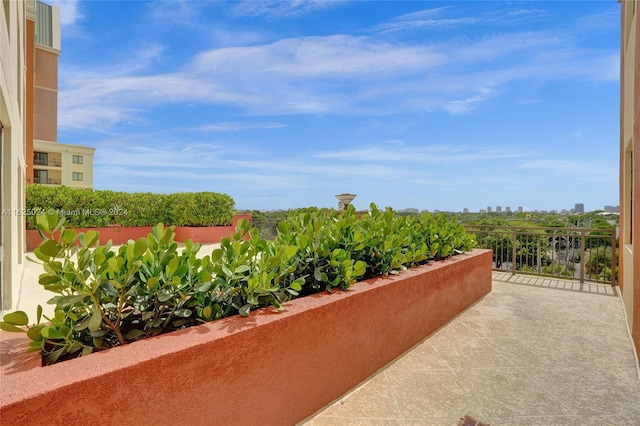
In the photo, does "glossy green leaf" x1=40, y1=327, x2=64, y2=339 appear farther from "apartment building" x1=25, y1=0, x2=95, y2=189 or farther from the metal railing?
"apartment building" x1=25, y1=0, x2=95, y2=189

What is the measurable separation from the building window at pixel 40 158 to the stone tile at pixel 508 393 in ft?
149

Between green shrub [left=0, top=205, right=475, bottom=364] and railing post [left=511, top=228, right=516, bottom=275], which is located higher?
green shrub [left=0, top=205, right=475, bottom=364]

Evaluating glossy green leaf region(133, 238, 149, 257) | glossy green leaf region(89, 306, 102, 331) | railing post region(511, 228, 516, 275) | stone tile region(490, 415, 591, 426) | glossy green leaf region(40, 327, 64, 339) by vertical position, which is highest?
glossy green leaf region(133, 238, 149, 257)

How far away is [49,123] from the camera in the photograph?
3472cm

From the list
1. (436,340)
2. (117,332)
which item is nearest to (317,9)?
(436,340)

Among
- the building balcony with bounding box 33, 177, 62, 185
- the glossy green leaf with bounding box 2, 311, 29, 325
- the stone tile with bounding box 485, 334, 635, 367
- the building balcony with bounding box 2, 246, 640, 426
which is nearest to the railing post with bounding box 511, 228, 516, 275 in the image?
the building balcony with bounding box 2, 246, 640, 426

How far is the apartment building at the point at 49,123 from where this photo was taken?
32.1m

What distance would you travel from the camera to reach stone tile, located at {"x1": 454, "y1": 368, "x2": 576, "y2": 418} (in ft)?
7.69

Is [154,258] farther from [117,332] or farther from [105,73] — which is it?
[105,73]

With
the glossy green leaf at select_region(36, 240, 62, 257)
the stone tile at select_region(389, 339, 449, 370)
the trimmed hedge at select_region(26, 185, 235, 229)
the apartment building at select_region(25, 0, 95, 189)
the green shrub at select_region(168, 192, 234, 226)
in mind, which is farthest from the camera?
the apartment building at select_region(25, 0, 95, 189)

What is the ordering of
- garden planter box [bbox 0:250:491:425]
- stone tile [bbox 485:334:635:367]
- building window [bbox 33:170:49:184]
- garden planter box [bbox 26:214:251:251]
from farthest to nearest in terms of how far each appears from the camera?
building window [bbox 33:170:49:184], garden planter box [bbox 26:214:251:251], stone tile [bbox 485:334:635:367], garden planter box [bbox 0:250:491:425]

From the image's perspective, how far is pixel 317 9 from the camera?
6844 mm

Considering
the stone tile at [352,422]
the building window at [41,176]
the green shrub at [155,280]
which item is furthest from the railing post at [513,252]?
the building window at [41,176]

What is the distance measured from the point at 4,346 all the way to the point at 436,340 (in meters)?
3.53
